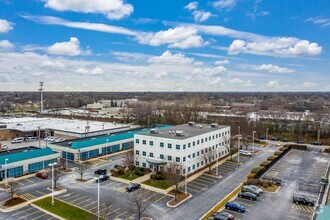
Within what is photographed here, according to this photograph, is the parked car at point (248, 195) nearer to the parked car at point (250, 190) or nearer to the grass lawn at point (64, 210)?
the parked car at point (250, 190)

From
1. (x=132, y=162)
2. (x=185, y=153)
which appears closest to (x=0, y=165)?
(x=132, y=162)

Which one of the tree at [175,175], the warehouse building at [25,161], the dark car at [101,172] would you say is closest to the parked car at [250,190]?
the tree at [175,175]

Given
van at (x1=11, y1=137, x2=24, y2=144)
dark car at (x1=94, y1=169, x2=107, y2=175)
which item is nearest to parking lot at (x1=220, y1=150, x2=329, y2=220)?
dark car at (x1=94, y1=169, x2=107, y2=175)

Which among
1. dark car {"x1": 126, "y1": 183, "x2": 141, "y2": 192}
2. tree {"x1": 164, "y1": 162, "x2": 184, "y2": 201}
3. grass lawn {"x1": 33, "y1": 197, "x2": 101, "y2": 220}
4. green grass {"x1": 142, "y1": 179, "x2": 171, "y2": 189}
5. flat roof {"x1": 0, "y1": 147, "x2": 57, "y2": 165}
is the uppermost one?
flat roof {"x1": 0, "y1": 147, "x2": 57, "y2": 165}

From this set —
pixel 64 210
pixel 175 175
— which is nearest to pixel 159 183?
pixel 175 175

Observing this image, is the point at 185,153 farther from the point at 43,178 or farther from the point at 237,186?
the point at 43,178


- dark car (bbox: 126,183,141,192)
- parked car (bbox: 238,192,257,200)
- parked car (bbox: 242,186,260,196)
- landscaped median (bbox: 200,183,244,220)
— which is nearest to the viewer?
landscaped median (bbox: 200,183,244,220)

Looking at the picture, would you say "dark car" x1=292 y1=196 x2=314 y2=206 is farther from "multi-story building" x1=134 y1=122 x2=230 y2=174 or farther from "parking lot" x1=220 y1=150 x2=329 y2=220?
"multi-story building" x1=134 y1=122 x2=230 y2=174
